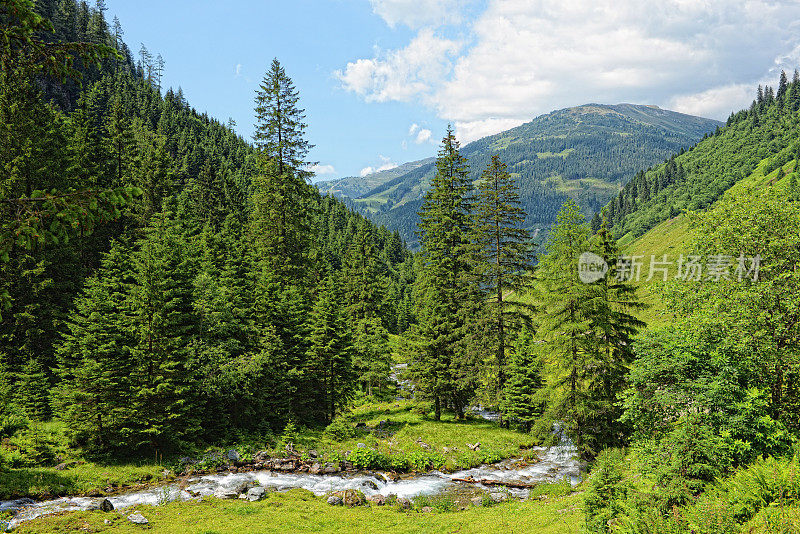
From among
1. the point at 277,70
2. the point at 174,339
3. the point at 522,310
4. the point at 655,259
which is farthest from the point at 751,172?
the point at 174,339

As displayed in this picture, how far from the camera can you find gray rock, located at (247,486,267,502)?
20.0 m

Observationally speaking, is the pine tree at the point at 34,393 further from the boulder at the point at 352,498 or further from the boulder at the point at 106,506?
the boulder at the point at 352,498

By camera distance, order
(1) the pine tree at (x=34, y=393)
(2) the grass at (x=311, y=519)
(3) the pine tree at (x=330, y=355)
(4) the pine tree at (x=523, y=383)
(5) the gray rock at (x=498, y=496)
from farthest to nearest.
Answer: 1. (4) the pine tree at (x=523, y=383)
2. (3) the pine tree at (x=330, y=355)
3. (1) the pine tree at (x=34, y=393)
4. (5) the gray rock at (x=498, y=496)
5. (2) the grass at (x=311, y=519)

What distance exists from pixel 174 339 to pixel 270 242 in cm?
1201

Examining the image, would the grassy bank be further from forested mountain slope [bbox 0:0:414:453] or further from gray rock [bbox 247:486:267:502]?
gray rock [bbox 247:486:267:502]

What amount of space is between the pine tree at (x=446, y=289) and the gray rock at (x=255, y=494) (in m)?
16.8

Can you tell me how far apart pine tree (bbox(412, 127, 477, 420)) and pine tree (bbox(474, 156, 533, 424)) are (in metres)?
1.46

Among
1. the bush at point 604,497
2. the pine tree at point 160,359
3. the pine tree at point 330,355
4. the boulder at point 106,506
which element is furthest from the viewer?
the pine tree at point 330,355

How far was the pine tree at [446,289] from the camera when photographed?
1341 inches

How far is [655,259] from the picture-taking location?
141000mm

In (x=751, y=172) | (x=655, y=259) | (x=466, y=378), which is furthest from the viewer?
(x=751, y=172)

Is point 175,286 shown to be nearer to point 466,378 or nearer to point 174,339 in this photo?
point 174,339

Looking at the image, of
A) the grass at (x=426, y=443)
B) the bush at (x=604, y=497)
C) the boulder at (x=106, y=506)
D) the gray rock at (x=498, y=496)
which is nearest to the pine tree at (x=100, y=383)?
the boulder at (x=106, y=506)

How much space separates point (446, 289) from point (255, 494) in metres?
20.6
